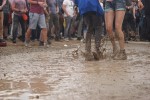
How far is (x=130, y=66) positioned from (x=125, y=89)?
2216 mm

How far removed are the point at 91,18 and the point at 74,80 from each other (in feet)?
10.3

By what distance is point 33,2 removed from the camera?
11695mm

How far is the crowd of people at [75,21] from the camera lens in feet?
27.0

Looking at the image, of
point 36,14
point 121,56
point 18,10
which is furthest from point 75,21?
point 121,56

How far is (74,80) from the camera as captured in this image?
5426mm

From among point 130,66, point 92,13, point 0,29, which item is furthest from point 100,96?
point 0,29

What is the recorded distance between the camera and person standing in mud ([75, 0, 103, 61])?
8.16 meters

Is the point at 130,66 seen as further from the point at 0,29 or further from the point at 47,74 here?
the point at 0,29

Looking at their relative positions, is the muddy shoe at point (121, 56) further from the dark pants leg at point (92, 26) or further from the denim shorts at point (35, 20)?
the denim shorts at point (35, 20)

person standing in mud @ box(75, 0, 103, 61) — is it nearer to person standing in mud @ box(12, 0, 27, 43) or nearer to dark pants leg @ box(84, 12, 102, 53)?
dark pants leg @ box(84, 12, 102, 53)

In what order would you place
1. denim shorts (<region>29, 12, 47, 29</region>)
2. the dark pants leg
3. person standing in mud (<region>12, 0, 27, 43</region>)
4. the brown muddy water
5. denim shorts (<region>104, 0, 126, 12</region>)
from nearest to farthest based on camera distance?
the brown muddy water → denim shorts (<region>104, 0, 126, 12</region>) → the dark pants leg → denim shorts (<region>29, 12, 47, 29</region>) → person standing in mud (<region>12, 0, 27, 43</region>)

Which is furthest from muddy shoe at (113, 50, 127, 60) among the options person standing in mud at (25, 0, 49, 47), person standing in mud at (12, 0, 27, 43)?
person standing in mud at (12, 0, 27, 43)

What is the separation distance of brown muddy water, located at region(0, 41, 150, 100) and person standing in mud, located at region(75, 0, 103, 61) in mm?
547

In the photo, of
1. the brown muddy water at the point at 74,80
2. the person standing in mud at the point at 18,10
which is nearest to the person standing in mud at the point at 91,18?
the brown muddy water at the point at 74,80
